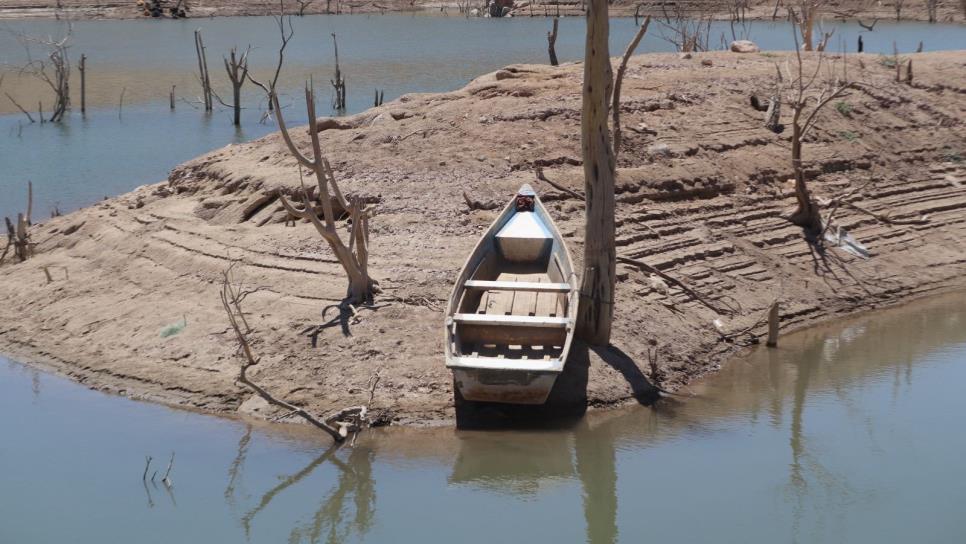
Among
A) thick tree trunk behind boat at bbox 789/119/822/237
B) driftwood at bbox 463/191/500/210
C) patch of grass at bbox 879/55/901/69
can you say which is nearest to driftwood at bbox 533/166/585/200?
driftwood at bbox 463/191/500/210

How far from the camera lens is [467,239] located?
12.9 m

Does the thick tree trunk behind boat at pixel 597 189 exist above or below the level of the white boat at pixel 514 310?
above

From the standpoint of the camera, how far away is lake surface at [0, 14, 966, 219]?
A: 22516mm

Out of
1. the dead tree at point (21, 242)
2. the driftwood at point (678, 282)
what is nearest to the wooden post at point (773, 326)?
the driftwood at point (678, 282)

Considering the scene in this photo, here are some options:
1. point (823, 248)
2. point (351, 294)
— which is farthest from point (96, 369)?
point (823, 248)

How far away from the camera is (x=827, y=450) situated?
407 inches

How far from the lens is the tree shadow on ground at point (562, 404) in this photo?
10.3 m

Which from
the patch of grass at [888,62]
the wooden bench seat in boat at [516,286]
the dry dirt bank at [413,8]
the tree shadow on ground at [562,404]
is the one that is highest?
the dry dirt bank at [413,8]

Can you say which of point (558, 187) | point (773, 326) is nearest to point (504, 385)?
point (773, 326)

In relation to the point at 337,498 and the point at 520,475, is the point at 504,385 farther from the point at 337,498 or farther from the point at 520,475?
the point at 337,498

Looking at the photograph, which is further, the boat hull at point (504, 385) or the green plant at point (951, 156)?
the green plant at point (951, 156)

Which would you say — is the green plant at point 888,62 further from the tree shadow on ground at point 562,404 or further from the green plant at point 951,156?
the tree shadow on ground at point 562,404

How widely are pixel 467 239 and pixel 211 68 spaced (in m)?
24.8

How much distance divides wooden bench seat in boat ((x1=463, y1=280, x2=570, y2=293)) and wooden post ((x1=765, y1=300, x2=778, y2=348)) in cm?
239
